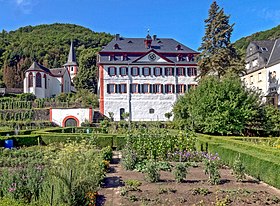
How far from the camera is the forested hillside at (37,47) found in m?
82.2

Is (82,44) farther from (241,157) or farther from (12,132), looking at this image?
(241,157)

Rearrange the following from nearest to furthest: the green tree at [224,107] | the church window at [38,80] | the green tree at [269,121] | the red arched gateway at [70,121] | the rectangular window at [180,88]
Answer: the green tree at [224,107], the green tree at [269,121], the red arched gateway at [70,121], the rectangular window at [180,88], the church window at [38,80]

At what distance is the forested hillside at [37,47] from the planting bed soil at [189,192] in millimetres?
68376

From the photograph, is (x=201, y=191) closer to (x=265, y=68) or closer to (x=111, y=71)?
(x=265, y=68)

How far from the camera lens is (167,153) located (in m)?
17.0

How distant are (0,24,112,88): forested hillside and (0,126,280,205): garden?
63.4 metres

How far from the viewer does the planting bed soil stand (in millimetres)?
8977

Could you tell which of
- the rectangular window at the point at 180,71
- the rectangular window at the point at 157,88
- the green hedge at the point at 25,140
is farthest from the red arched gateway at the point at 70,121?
the green hedge at the point at 25,140

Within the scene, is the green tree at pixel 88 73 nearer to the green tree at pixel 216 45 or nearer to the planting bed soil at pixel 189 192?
the green tree at pixel 216 45

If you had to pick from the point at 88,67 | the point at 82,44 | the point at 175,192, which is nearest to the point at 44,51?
the point at 82,44

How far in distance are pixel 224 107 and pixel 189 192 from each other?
15.5 meters

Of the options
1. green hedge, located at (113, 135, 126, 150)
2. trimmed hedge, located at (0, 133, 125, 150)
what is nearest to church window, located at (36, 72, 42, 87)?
trimmed hedge, located at (0, 133, 125, 150)

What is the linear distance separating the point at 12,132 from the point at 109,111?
61.2ft

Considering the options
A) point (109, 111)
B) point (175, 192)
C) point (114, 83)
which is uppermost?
point (114, 83)
